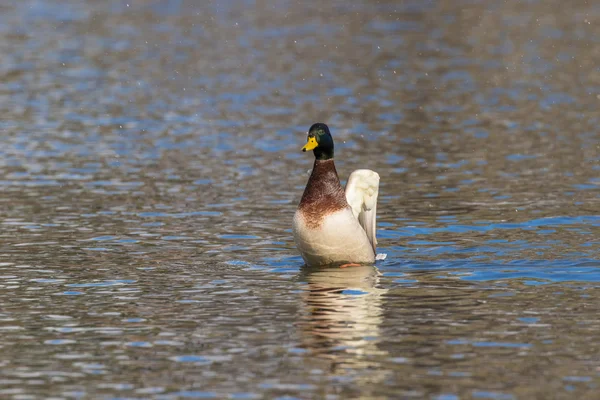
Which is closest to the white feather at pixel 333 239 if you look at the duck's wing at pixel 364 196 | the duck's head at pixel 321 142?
the duck's wing at pixel 364 196

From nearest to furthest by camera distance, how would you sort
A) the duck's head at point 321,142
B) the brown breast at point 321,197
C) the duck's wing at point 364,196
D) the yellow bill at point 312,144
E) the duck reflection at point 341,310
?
the duck reflection at point 341,310
the brown breast at point 321,197
the yellow bill at point 312,144
the duck's head at point 321,142
the duck's wing at point 364,196

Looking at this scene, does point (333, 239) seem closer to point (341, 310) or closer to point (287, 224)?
point (341, 310)

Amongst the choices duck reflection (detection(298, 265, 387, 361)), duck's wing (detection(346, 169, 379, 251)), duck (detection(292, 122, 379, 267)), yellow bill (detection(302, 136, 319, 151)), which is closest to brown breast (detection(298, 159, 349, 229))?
duck (detection(292, 122, 379, 267))

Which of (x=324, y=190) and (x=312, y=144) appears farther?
(x=312, y=144)

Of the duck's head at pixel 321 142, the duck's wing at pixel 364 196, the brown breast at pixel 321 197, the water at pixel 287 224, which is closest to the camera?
the water at pixel 287 224

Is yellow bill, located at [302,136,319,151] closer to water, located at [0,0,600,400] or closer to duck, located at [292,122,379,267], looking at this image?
duck, located at [292,122,379,267]

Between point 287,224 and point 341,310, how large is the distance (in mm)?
5316

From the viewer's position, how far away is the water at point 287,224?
1058 centimetres

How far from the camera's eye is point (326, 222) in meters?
14.6

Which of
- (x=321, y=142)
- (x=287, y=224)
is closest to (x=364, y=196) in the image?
(x=321, y=142)

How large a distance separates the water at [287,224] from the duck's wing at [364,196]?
534mm

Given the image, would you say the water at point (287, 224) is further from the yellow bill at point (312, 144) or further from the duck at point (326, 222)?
the yellow bill at point (312, 144)

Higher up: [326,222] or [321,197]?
[321,197]

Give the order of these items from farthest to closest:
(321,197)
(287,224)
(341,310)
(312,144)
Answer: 1. (287,224)
2. (312,144)
3. (321,197)
4. (341,310)
